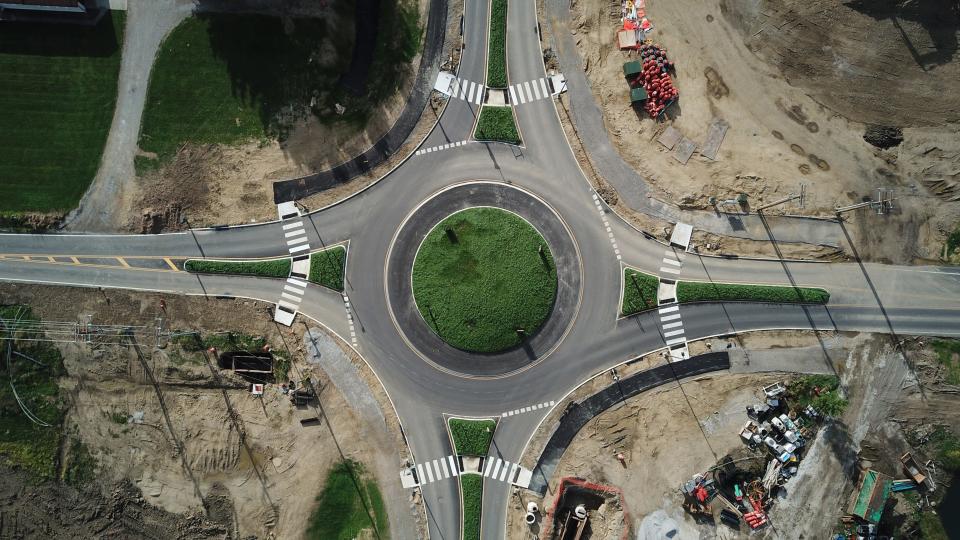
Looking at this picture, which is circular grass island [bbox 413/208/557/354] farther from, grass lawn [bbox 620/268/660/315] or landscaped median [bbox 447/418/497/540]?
landscaped median [bbox 447/418/497/540]

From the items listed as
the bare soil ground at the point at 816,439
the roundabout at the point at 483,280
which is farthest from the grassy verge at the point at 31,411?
the bare soil ground at the point at 816,439

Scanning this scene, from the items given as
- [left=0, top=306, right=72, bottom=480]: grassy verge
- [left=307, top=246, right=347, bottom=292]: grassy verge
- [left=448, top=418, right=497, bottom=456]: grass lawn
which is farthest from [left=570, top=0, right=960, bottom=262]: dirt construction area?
[left=0, top=306, right=72, bottom=480]: grassy verge

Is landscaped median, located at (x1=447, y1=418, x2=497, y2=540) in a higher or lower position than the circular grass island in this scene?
lower

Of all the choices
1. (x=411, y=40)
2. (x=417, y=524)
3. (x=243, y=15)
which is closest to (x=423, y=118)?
(x=411, y=40)

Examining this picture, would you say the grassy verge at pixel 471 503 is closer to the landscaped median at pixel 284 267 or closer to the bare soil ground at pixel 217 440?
the bare soil ground at pixel 217 440

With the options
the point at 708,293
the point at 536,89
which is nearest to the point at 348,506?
the point at 708,293

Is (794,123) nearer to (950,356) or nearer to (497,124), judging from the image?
(950,356)

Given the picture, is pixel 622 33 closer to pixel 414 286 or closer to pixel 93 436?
pixel 414 286
